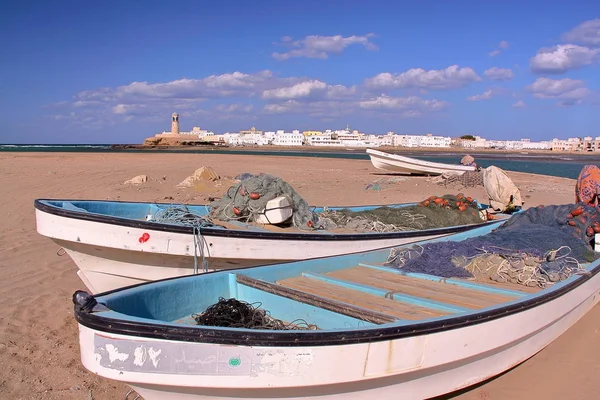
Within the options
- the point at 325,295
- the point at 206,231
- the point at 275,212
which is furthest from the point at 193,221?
the point at 325,295

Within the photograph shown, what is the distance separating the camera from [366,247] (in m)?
7.57

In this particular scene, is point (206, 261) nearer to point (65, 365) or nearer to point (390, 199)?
point (65, 365)

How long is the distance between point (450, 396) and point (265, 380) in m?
2.13

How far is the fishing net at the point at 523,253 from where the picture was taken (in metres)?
6.01

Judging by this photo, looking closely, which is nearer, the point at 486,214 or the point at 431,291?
the point at 431,291

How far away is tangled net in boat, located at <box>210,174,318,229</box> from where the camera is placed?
7.88m

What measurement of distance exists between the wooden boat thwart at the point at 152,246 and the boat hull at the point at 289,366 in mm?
2808

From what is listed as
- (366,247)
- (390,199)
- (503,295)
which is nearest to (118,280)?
(366,247)

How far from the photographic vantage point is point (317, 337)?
3.46 metres

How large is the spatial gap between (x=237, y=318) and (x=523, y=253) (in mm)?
3930

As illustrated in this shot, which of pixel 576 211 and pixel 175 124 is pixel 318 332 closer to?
pixel 576 211

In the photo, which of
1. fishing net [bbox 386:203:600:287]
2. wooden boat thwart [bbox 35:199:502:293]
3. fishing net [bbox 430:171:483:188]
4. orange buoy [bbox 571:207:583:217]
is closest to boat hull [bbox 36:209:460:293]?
wooden boat thwart [bbox 35:199:502:293]

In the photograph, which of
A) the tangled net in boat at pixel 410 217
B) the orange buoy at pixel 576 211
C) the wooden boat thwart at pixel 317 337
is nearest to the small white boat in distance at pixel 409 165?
the tangled net in boat at pixel 410 217

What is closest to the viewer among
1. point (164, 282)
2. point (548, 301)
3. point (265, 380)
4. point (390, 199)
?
point (265, 380)
